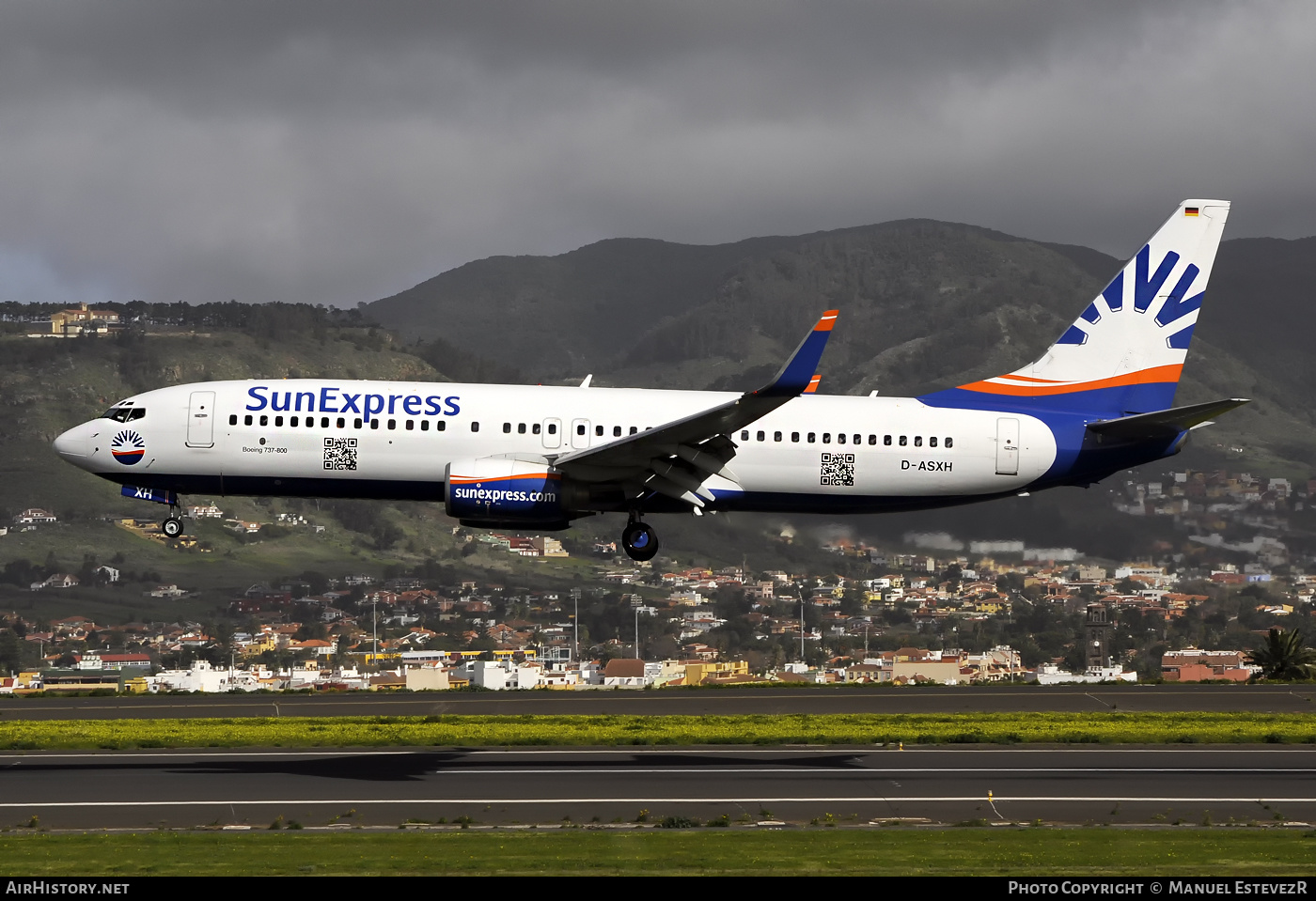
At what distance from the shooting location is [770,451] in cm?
4016

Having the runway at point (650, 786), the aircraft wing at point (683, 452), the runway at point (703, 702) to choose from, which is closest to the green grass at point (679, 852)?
the runway at point (650, 786)

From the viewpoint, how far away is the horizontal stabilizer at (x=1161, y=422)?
128ft

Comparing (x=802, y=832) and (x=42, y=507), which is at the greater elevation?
(x=42, y=507)

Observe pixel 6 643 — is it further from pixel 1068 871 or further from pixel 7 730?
pixel 1068 871

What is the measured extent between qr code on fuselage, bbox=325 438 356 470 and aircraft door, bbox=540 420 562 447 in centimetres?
518

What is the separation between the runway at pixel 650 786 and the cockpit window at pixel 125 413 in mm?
9722

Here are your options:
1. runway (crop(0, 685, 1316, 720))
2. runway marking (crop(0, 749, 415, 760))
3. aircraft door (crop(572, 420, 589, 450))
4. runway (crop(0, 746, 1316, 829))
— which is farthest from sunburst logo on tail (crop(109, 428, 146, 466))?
aircraft door (crop(572, 420, 589, 450))

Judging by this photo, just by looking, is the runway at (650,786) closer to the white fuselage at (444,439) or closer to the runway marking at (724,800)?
the runway marking at (724,800)

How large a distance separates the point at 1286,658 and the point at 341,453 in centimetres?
4039

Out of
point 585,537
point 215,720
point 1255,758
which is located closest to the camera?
point 1255,758

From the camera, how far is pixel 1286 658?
59.0 metres

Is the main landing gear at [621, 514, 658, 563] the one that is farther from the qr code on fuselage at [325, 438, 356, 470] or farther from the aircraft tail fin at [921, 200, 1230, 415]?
the aircraft tail fin at [921, 200, 1230, 415]
